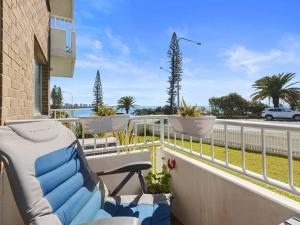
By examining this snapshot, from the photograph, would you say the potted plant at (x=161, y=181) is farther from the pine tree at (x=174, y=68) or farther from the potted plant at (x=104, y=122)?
the pine tree at (x=174, y=68)

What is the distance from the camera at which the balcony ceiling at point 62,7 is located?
6707mm

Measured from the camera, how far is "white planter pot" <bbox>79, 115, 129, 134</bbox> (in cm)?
243

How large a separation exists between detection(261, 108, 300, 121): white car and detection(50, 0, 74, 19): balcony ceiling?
22.7 metres

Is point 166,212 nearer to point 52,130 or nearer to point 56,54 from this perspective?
point 52,130

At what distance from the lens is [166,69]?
22.2m

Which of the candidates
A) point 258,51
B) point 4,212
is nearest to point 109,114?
point 4,212

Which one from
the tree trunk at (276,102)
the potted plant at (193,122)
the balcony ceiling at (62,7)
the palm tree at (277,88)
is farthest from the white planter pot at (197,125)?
the tree trunk at (276,102)

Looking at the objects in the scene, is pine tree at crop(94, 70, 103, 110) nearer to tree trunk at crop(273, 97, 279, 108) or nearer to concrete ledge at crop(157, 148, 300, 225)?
tree trunk at crop(273, 97, 279, 108)

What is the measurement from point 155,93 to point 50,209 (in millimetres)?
25024

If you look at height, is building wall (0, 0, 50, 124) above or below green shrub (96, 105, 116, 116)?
above

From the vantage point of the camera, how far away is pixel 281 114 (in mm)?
23953

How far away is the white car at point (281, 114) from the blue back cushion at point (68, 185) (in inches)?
1006

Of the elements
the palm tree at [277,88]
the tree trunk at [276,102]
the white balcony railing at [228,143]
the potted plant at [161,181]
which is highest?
the palm tree at [277,88]

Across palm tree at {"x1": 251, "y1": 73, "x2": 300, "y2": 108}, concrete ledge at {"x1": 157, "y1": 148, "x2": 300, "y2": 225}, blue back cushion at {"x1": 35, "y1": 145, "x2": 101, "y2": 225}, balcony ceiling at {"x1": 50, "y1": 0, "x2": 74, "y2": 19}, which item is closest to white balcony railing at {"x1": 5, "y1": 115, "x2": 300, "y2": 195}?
concrete ledge at {"x1": 157, "y1": 148, "x2": 300, "y2": 225}
